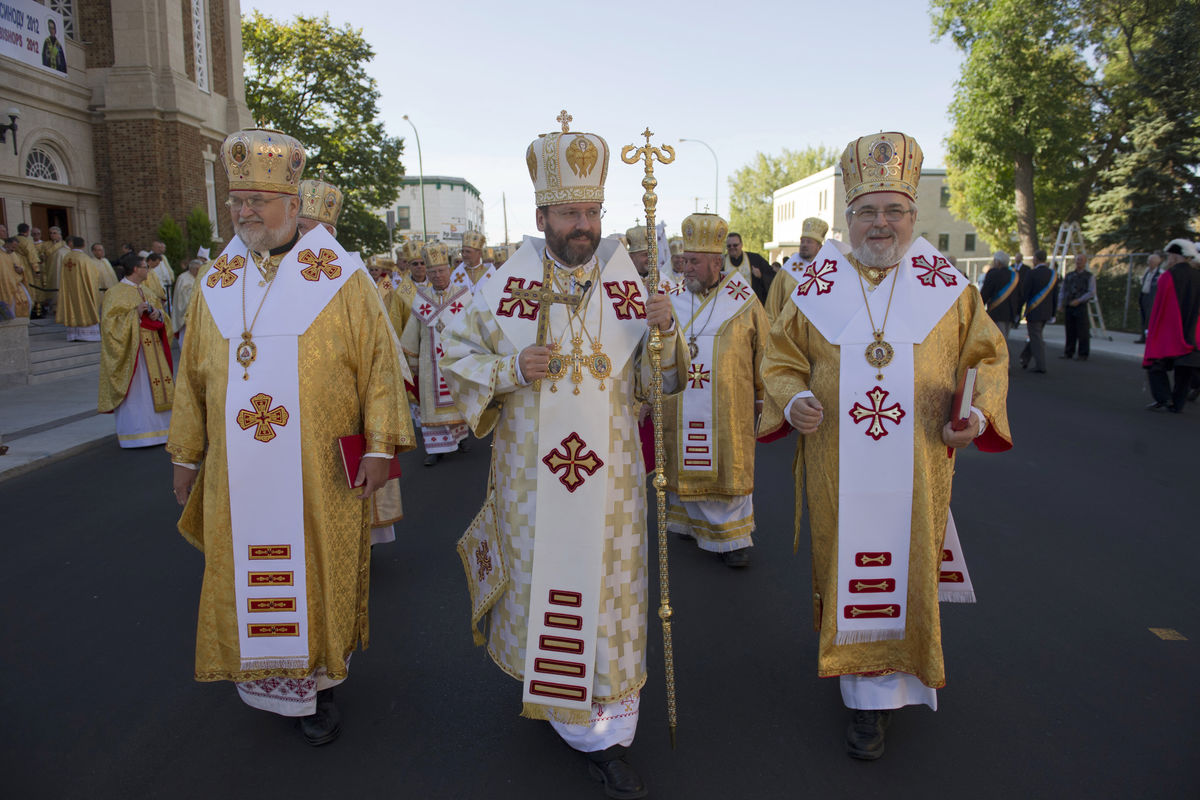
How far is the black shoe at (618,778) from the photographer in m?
2.96

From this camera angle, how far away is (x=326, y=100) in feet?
118

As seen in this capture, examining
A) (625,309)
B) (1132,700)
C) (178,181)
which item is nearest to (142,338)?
(625,309)

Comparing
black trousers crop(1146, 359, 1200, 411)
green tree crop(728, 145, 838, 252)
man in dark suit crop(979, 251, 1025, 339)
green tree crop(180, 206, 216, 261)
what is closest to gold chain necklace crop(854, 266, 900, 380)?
black trousers crop(1146, 359, 1200, 411)

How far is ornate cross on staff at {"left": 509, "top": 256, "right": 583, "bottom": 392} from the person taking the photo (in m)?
3.04

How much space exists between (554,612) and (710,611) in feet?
6.15

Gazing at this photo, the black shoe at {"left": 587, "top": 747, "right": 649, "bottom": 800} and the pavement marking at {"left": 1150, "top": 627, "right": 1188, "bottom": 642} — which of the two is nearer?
the black shoe at {"left": 587, "top": 747, "right": 649, "bottom": 800}

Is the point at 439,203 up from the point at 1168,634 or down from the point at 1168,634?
up

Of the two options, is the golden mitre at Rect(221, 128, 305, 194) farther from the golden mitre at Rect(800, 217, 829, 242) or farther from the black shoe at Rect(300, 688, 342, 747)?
the golden mitre at Rect(800, 217, 829, 242)

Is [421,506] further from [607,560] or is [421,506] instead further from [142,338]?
[142,338]

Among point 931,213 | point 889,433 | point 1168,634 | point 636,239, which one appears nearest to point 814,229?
point 636,239

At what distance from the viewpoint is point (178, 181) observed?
21.4 m

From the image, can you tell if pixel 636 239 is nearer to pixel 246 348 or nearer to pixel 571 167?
pixel 571 167

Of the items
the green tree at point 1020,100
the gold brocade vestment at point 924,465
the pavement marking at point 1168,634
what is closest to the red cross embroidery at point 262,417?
the gold brocade vestment at point 924,465

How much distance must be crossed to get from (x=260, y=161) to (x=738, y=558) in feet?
12.2
